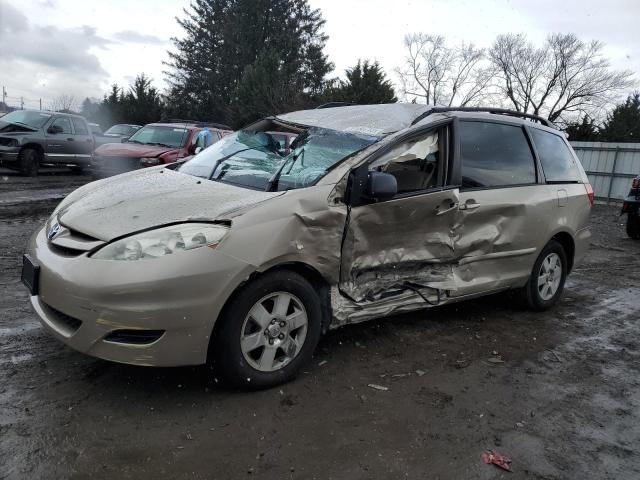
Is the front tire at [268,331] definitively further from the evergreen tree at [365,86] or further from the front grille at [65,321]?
the evergreen tree at [365,86]

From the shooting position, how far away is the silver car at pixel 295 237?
282cm

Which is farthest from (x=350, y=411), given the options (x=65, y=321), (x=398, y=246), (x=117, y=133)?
(x=117, y=133)

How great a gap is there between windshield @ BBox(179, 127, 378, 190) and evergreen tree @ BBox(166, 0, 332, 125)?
37456 millimetres

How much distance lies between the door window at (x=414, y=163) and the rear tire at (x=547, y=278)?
1.64 metres

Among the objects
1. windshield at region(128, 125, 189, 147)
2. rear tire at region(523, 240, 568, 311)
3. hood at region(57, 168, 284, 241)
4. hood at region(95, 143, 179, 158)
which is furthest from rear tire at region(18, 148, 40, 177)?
rear tire at region(523, 240, 568, 311)

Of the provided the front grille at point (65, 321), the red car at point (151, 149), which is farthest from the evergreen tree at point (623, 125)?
the front grille at point (65, 321)

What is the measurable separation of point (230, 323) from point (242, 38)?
42311mm

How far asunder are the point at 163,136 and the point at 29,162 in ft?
15.0

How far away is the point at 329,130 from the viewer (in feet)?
13.2

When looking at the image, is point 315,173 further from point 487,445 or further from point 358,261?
point 487,445

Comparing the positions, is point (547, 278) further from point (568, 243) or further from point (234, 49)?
point (234, 49)

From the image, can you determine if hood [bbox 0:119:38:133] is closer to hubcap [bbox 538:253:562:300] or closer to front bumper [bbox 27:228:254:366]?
front bumper [bbox 27:228:254:366]

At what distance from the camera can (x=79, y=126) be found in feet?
51.0

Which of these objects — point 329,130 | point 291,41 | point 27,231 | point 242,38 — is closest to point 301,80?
point 291,41
